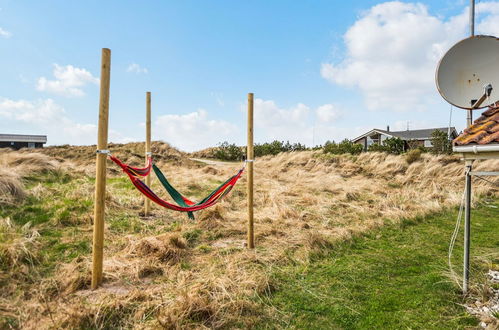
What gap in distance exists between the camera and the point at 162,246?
3086mm

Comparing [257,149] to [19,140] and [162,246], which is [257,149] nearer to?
[162,246]

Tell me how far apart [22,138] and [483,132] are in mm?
33334

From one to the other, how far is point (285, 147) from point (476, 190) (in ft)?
37.3

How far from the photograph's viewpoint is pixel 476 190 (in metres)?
6.99

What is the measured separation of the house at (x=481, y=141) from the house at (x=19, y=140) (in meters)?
31.2

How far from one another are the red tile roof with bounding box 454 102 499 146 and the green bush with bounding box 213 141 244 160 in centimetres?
1491

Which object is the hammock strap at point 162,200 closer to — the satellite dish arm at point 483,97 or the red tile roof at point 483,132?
the red tile roof at point 483,132

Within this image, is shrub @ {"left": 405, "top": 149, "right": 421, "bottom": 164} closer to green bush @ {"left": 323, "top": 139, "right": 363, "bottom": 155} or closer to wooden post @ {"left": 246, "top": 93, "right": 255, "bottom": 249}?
green bush @ {"left": 323, "top": 139, "right": 363, "bottom": 155}

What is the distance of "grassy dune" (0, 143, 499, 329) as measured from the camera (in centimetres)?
203

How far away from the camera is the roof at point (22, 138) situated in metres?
26.1

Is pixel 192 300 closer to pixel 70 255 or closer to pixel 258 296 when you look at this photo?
pixel 258 296

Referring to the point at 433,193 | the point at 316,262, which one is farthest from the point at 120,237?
the point at 433,193

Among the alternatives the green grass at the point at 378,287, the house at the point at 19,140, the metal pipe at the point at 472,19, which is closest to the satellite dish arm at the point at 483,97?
the metal pipe at the point at 472,19

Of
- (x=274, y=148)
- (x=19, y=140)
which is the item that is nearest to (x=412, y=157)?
(x=274, y=148)
